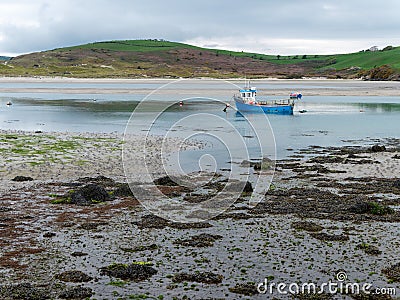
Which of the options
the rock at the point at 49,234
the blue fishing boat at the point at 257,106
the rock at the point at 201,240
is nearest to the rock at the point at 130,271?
the rock at the point at 201,240

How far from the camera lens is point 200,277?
1221 cm

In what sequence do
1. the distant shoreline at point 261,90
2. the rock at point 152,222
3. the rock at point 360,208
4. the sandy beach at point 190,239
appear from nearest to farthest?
the sandy beach at point 190,239
the rock at point 152,222
the rock at point 360,208
the distant shoreline at point 261,90

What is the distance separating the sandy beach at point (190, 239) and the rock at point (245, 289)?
0.07 ft

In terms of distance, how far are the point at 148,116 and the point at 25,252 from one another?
45790 mm

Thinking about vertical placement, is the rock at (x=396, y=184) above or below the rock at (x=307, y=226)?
above

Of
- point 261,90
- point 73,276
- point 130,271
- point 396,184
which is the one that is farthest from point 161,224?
point 261,90

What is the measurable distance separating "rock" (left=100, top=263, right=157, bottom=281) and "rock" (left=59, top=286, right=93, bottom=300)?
0.96 metres

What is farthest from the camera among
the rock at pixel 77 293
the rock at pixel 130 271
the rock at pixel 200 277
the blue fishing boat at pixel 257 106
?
the blue fishing boat at pixel 257 106

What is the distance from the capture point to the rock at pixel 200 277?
12.1m

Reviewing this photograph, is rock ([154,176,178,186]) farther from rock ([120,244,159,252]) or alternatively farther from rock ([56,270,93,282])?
rock ([56,270,93,282])

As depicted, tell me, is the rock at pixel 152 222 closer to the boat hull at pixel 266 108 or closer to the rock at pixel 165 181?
the rock at pixel 165 181

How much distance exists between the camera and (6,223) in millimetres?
16312

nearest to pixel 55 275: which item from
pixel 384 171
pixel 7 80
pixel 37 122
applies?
pixel 384 171

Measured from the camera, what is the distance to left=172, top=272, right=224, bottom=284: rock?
12070mm
